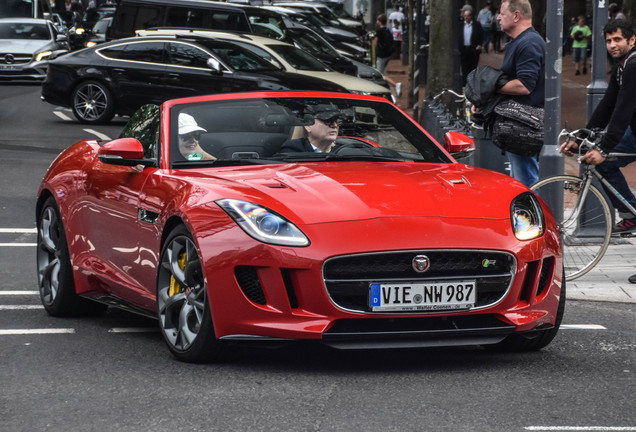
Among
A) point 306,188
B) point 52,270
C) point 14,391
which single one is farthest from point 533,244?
point 52,270

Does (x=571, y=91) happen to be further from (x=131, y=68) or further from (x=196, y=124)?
(x=196, y=124)

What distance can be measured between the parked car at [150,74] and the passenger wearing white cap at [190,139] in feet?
45.0

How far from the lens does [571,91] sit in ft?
106

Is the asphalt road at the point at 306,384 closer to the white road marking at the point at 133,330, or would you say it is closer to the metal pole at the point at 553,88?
the white road marking at the point at 133,330

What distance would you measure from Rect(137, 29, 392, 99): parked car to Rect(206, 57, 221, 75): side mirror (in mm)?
896

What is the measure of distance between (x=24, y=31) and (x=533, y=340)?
28111mm

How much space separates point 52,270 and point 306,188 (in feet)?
8.02

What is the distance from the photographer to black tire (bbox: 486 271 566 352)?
20.7 ft

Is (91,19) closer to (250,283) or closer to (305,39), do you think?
(305,39)

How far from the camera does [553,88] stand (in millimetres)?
9125

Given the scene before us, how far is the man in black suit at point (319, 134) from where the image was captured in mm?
6875

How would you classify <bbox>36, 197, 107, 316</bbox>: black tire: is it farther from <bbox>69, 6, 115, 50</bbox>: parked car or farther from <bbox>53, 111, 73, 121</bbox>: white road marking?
<bbox>69, 6, 115, 50</bbox>: parked car

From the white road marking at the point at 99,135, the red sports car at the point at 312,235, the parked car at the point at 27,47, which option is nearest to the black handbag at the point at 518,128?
the red sports car at the point at 312,235

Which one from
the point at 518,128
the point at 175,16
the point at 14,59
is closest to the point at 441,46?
the point at 175,16
